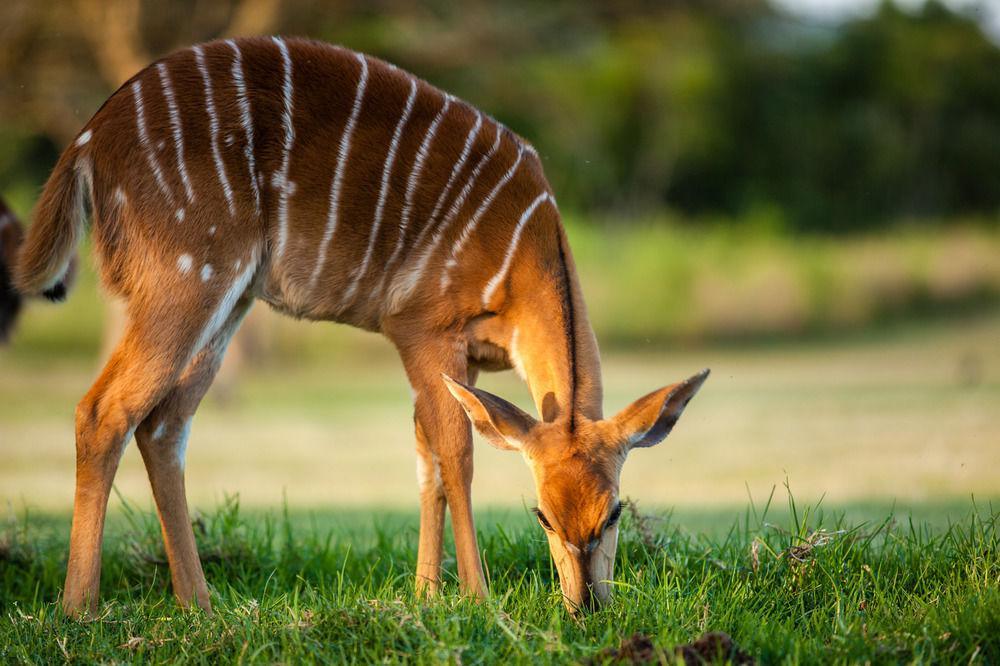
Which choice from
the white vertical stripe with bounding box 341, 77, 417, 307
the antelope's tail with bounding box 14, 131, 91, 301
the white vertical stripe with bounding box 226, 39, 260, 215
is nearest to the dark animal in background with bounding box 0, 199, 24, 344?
the antelope's tail with bounding box 14, 131, 91, 301

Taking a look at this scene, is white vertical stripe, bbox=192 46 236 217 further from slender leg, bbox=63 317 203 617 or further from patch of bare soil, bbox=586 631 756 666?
patch of bare soil, bbox=586 631 756 666

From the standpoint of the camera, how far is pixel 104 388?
4.09 metres

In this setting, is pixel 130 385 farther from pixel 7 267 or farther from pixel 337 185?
pixel 7 267

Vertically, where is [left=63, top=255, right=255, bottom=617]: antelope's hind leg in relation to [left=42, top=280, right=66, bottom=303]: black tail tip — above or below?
below

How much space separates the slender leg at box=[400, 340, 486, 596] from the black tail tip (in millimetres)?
1352

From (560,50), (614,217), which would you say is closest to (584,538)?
(560,50)

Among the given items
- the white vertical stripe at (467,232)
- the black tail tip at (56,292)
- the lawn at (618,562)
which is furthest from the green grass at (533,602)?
the white vertical stripe at (467,232)

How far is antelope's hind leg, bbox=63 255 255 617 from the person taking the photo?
4047 mm

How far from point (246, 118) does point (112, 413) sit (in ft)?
3.68

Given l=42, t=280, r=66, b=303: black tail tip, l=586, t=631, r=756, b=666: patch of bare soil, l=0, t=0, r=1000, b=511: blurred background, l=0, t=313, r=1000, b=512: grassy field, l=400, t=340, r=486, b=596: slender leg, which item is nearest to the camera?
l=586, t=631, r=756, b=666: patch of bare soil

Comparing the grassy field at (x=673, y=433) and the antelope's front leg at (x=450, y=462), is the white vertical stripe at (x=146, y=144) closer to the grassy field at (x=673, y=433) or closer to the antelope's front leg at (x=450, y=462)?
the antelope's front leg at (x=450, y=462)

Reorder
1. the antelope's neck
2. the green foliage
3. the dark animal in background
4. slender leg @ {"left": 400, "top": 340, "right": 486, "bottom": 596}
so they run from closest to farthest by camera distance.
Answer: the antelope's neck < slender leg @ {"left": 400, "top": 340, "right": 486, "bottom": 596} < the dark animal in background < the green foliage

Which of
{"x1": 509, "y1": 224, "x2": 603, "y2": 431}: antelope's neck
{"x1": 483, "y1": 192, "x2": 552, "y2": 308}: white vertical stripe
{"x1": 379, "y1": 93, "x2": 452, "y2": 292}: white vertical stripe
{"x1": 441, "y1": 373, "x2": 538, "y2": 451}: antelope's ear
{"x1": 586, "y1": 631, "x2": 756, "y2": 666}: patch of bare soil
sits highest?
{"x1": 379, "y1": 93, "x2": 452, "y2": 292}: white vertical stripe

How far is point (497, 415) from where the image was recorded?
3.73 m
